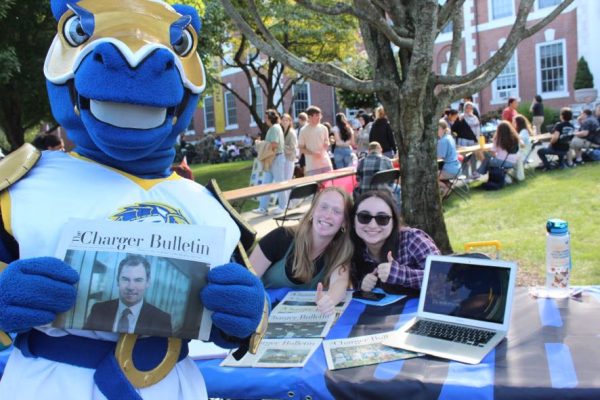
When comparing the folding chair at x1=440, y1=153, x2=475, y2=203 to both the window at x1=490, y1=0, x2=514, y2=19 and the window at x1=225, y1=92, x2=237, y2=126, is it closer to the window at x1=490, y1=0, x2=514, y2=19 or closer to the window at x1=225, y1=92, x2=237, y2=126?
the window at x1=490, y1=0, x2=514, y2=19

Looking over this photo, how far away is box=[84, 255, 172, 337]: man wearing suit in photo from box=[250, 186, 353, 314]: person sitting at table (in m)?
1.81

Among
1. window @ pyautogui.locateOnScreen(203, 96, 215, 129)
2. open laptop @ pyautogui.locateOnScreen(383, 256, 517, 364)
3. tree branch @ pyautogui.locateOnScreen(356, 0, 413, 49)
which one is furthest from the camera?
window @ pyautogui.locateOnScreen(203, 96, 215, 129)

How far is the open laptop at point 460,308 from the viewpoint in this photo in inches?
92.0

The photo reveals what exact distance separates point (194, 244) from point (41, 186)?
0.45 meters

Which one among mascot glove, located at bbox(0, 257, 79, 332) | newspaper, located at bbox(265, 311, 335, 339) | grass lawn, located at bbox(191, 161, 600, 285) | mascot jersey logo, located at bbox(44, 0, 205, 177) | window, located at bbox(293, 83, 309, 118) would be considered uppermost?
window, located at bbox(293, 83, 309, 118)

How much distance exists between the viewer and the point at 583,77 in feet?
70.4

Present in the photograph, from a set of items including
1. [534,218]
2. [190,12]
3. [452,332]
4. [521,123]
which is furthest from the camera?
[521,123]

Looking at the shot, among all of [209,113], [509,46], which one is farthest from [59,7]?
[209,113]

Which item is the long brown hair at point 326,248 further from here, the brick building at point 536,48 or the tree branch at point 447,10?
the brick building at point 536,48

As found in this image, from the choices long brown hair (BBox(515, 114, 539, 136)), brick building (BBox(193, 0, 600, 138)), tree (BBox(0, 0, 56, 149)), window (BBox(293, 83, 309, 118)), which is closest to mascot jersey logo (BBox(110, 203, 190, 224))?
tree (BBox(0, 0, 56, 149))

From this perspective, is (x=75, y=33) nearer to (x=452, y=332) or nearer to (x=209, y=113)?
(x=452, y=332)

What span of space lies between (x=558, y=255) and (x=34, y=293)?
2.47 m

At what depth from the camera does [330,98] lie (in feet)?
90.3

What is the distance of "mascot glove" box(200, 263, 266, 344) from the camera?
4.62ft
